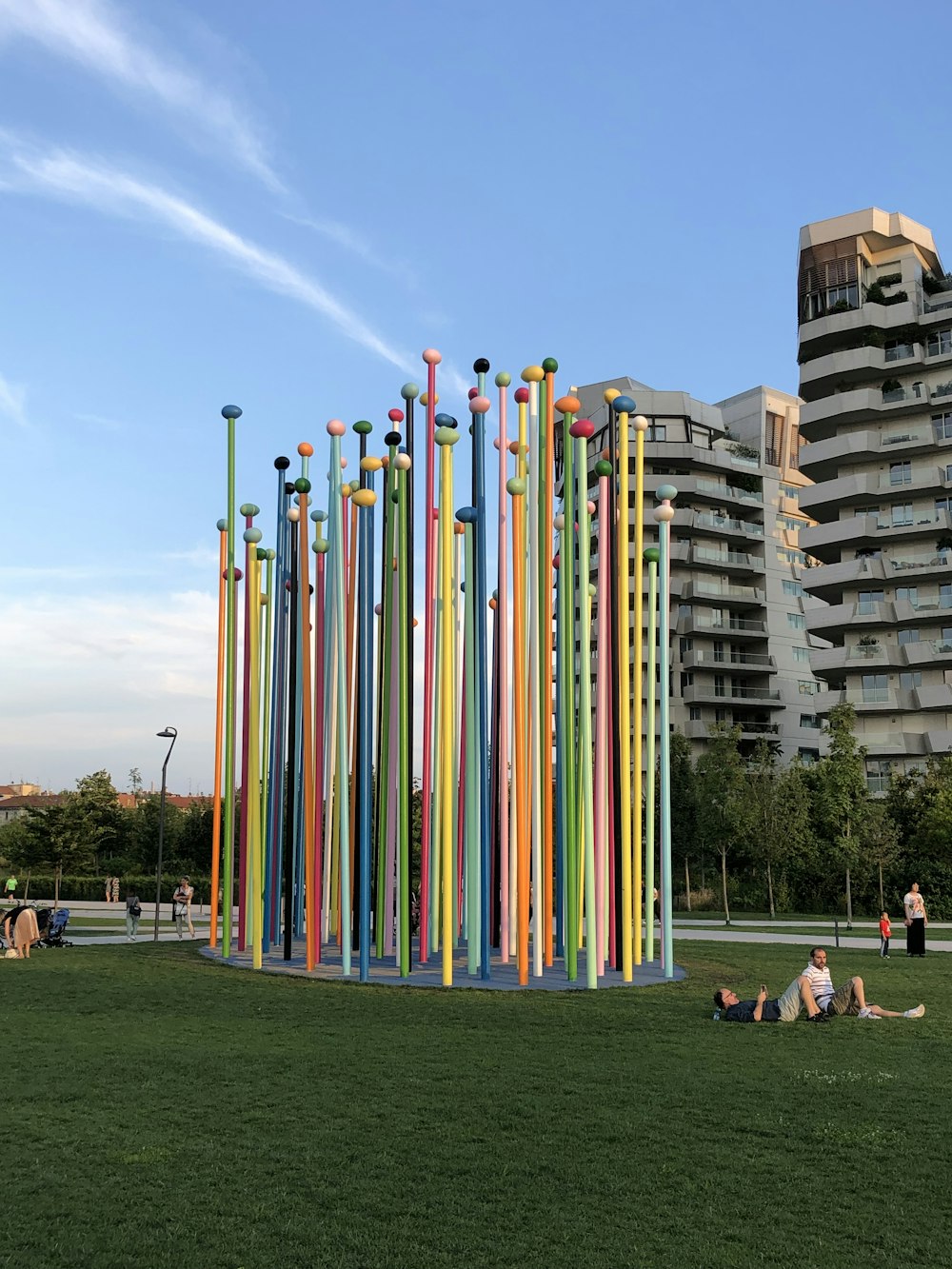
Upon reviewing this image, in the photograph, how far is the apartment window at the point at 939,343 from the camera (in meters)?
64.8

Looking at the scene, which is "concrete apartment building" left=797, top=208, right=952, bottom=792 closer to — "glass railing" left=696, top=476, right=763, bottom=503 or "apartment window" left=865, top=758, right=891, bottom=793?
"apartment window" left=865, top=758, right=891, bottom=793

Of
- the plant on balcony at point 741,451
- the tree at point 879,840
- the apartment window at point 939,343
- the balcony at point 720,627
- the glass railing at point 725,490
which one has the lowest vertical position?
the tree at point 879,840

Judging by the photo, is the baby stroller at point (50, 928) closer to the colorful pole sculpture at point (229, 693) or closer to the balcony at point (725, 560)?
the colorful pole sculpture at point (229, 693)

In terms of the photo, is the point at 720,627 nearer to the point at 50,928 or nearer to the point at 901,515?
the point at 901,515

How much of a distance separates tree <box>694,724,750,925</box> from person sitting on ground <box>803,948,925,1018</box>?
1204 inches

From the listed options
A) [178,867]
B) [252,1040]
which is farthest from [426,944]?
[178,867]

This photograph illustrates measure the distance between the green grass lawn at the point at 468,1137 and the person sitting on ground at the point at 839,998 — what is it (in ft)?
1.31

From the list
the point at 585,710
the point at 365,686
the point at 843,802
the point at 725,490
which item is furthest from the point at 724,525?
the point at 585,710

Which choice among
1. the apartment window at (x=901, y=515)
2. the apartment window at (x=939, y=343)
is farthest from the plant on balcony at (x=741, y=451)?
the apartment window at (x=901, y=515)

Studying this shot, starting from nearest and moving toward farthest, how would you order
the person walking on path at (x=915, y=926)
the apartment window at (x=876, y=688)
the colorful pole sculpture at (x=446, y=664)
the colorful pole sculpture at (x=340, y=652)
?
the colorful pole sculpture at (x=446, y=664) < the colorful pole sculpture at (x=340, y=652) < the person walking on path at (x=915, y=926) < the apartment window at (x=876, y=688)

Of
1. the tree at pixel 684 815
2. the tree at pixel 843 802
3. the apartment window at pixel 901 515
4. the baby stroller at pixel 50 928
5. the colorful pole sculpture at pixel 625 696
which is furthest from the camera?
the apartment window at pixel 901 515

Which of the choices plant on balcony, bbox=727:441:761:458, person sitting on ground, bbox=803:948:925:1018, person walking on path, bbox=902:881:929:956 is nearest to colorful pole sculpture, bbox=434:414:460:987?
person sitting on ground, bbox=803:948:925:1018

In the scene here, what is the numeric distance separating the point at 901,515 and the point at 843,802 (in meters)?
28.6

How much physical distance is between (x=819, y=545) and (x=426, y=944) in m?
54.2
